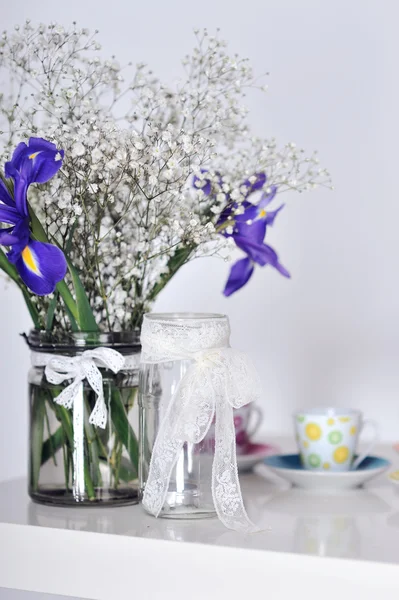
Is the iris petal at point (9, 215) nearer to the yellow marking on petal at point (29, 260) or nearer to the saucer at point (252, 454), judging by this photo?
the yellow marking on petal at point (29, 260)

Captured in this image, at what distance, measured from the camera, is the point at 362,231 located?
185 centimetres

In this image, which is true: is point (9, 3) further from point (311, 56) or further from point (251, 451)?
point (251, 451)

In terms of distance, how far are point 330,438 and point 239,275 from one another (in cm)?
23

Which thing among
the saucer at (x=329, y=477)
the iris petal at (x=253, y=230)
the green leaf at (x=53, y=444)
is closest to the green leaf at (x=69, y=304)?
the green leaf at (x=53, y=444)

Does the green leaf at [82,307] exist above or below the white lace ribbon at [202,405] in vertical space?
above

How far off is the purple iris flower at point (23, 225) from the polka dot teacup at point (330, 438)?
1.35ft

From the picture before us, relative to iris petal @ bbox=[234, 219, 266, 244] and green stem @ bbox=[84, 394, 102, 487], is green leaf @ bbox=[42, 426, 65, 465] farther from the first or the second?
iris petal @ bbox=[234, 219, 266, 244]

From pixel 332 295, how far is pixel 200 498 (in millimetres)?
1108

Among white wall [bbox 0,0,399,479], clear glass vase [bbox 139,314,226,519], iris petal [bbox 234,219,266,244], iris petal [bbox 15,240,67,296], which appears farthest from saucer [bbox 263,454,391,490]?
white wall [bbox 0,0,399,479]

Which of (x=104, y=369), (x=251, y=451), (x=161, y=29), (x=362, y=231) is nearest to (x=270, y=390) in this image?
(x=362, y=231)

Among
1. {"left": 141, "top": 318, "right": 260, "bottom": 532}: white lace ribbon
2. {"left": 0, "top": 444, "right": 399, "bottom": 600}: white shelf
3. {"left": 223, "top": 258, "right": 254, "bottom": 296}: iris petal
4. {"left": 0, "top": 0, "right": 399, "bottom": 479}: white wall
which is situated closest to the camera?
{"left": 0, "top": 444, "right": 399, "bottom": 600}: white shelf

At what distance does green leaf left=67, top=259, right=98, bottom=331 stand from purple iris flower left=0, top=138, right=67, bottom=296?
7cm

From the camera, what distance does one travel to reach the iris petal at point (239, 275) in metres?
1.05

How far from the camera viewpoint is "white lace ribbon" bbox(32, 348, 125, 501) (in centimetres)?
85
